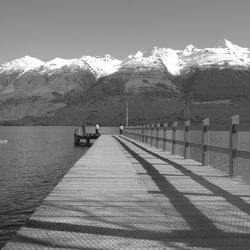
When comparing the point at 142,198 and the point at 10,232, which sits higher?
the point at 142,198

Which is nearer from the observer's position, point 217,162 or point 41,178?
point 41,178

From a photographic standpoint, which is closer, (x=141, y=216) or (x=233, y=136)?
(x=141, y=216)

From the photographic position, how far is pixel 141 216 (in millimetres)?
6469

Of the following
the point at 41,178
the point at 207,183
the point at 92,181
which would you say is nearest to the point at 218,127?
the point at 207,183

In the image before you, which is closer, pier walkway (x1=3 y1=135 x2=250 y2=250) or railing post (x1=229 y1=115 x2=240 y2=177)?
pier walkway (x1=3 y1=135 x2=250 y2=250)

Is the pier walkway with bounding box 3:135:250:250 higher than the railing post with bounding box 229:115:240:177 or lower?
lower

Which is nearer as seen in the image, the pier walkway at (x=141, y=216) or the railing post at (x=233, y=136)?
the pier walkway at (x=141, y=216)

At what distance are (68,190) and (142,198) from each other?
1629 millimetres

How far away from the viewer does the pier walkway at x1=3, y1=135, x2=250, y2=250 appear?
514cm

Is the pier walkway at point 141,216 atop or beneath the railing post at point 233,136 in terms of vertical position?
beneath

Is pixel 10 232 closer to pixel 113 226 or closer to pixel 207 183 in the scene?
pixel 207 183

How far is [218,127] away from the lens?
44.7ft

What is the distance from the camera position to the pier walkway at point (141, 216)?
16.9ft

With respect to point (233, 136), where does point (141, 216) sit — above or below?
below
